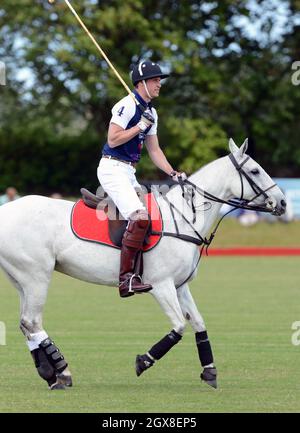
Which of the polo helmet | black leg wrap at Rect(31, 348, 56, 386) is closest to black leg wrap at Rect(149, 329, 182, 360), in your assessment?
black leg wrap at Rect(31, 348, 56, 386)

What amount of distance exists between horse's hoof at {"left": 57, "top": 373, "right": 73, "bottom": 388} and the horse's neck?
1578mm

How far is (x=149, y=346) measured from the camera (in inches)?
472

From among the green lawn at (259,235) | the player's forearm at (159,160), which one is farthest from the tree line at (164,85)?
the player's forearm at (159,160)

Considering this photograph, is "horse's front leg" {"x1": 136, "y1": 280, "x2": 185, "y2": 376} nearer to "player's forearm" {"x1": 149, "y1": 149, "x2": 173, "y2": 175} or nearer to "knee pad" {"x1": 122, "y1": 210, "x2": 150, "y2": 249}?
"knee pad" {"x1": 122, "y1": 210, "x2": 150, "y2": 249}

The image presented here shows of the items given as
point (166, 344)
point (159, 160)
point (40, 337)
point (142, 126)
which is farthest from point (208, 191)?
point (40, 337)

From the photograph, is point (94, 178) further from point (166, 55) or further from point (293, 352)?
point (293, 352)

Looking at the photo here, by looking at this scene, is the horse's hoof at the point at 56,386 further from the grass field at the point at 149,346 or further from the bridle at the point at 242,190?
the bridle at the point at 242,190

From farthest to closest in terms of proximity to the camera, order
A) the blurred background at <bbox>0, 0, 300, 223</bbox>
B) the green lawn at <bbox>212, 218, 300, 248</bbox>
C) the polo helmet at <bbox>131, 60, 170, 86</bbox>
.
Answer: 1. the blurred background at <bbox>0, 0, 300, 223</bbox>
2. the green lawn at <bbox>212, 218, 300, 248</bbox>
3. the polo helmet at <bbox>131, 60, 170, 86</bbox>

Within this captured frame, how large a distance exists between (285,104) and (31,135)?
9.01m

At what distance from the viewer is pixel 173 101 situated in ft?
133

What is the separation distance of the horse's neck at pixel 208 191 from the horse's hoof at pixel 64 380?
1.58 meters

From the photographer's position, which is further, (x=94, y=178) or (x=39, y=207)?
(x=94, y=178)

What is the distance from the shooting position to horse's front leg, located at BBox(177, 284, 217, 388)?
9383 millimetres
